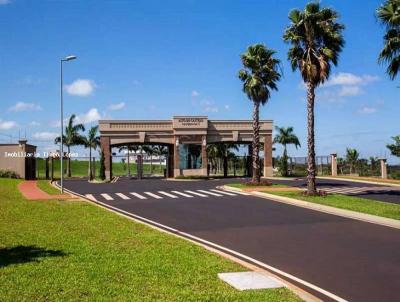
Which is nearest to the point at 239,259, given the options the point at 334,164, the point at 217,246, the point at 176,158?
the point at 217,246

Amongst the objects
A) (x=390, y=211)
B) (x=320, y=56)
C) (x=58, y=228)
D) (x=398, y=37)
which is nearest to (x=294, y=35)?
(x=320, y=56)

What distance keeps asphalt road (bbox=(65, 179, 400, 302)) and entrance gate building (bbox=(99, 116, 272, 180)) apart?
27.9 metres

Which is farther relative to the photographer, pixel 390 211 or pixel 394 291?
pixel 390 211

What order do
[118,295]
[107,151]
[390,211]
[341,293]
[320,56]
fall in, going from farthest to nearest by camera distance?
1. [107,151]
2. [320,56]
3. [390,211]
4. [341,293]
5. [118,295]

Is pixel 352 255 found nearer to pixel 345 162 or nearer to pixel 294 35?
pixel 294 35

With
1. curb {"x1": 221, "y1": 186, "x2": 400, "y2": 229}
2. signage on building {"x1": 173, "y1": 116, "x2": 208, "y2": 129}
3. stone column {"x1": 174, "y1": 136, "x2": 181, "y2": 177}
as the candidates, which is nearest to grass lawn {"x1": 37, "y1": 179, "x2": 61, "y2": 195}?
curb {"x1": 221, "y1": 186, "x2": 400, "y2": 229}

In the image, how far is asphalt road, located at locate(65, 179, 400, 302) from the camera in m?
9.53

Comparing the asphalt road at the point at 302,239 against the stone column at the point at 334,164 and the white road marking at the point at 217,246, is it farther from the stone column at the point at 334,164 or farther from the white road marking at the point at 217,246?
the stone column at the point at 334,164

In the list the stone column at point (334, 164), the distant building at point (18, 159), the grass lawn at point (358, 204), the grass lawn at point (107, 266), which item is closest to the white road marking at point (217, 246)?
the grass lawn at point (107, 266)

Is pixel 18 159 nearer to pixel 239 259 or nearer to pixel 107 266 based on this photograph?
pixel 239 259

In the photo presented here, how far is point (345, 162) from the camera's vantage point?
5688 cm

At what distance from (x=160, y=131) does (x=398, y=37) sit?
34.1m

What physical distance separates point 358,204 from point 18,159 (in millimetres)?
39729

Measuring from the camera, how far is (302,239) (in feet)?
47.3
